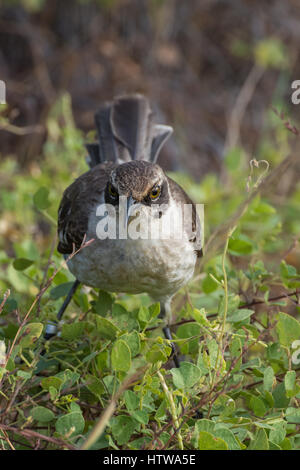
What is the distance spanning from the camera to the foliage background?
1.96m

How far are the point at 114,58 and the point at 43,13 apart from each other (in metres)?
1.16

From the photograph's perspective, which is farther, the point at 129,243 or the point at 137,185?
the point at 129,243

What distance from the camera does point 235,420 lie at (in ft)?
6.47

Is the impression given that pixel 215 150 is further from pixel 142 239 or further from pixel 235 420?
pixel 235 420

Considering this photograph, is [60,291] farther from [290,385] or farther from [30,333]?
[290,385]

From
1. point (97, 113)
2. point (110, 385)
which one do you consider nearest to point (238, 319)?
point (110, 385)

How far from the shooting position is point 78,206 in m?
3.09

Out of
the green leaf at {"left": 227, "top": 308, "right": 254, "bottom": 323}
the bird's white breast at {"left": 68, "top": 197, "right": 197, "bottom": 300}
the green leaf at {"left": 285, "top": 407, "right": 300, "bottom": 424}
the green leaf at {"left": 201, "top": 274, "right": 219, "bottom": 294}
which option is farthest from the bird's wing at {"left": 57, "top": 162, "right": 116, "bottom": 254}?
the green leaf at {"left": 285, "top": 407, "right": 300, "bottom": 424}

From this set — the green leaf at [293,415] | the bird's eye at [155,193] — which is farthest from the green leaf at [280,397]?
the bird's eye at [155,193]

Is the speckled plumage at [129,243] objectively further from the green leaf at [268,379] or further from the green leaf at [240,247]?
the green leaf at [268,379]

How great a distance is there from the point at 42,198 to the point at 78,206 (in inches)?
7.6

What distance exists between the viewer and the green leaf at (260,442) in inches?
71.1

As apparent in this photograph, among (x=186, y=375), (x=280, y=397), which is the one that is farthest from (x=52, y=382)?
(x=280, y=397)
